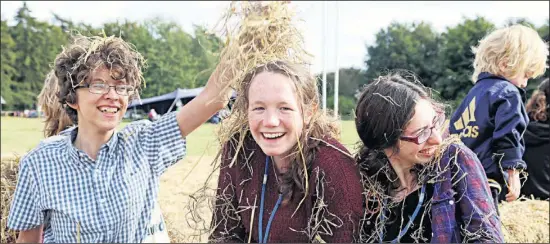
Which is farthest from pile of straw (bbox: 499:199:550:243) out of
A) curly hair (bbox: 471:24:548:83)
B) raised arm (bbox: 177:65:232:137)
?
raised arm (bbox: 177:65:232:137)

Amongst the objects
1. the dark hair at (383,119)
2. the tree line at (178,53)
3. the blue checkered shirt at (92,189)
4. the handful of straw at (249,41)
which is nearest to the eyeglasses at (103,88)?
the blue checkered shirt at (92,189)

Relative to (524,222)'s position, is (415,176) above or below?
above

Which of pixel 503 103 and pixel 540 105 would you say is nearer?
pixel 503 103

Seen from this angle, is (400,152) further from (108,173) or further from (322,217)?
(108,173)

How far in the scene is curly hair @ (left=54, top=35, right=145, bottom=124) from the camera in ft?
6.75

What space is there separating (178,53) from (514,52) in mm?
42977

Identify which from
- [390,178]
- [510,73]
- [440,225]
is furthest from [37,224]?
[510,73]

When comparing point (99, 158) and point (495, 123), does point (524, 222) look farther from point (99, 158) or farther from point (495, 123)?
point (99, 158)

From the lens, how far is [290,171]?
6.71 feet

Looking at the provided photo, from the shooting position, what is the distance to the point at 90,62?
206 centimetres

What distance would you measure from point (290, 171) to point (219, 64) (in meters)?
0.55

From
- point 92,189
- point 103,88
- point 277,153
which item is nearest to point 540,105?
point 277,153

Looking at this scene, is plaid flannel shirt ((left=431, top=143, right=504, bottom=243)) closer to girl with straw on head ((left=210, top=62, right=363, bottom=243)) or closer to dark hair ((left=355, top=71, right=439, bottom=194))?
dark hair ((left=355, top=71, right=439, bottom=194))

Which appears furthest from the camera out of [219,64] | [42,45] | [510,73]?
[42,45]
